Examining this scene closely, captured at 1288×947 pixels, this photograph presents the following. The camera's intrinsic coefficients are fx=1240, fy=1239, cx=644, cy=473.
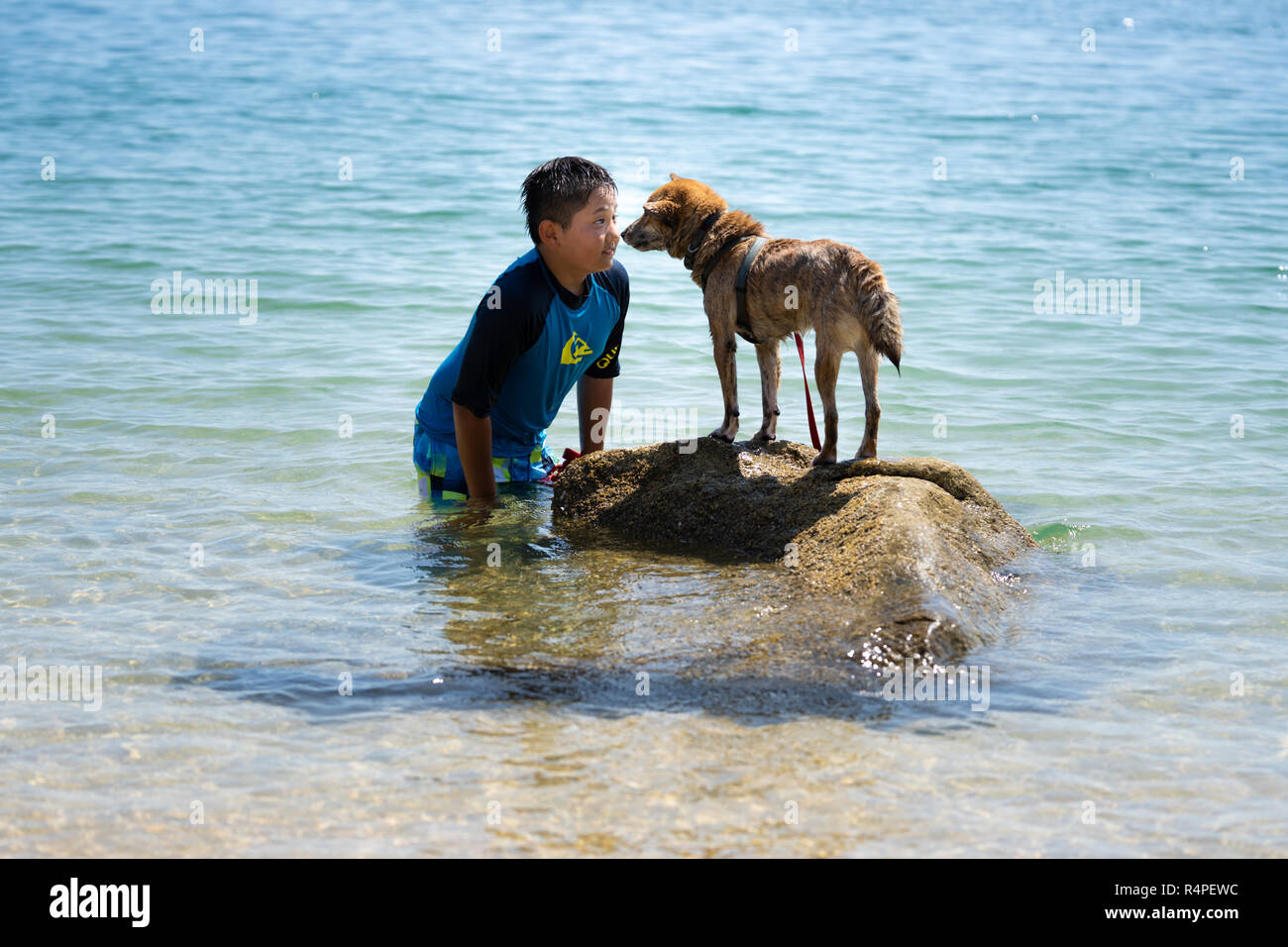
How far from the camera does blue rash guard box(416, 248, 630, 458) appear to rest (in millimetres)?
5914

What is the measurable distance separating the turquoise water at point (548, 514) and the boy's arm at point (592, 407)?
50 centimetres

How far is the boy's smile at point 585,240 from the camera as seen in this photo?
5.86 meters

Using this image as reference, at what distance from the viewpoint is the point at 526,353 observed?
6145 millimetres

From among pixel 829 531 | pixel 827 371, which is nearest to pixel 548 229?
pixel 827 371

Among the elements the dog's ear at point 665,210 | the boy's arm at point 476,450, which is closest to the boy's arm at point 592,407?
the boy's arm at point 476,450

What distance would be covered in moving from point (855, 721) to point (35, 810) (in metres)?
2.81

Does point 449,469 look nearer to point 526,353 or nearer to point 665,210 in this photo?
point 526,353

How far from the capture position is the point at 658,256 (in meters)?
16.6

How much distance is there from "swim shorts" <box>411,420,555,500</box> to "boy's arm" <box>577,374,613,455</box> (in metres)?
0.30

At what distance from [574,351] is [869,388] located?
1.58 m

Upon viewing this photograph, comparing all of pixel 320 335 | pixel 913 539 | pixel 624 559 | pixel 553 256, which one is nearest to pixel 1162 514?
pixel 913 539

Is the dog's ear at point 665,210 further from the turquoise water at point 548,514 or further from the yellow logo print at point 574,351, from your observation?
the turquoise water at point 548,514

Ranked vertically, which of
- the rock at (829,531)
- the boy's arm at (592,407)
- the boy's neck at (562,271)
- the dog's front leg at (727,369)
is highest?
the boy's neck at (562,271)
